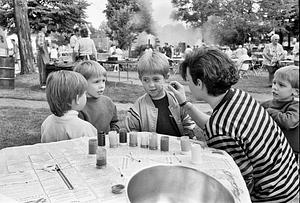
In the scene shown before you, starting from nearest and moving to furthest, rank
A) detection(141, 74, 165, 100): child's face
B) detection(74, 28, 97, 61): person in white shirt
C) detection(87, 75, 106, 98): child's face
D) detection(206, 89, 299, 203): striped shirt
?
detection(206, 89, 299, 203): striped shirt
detection(141, 74, 165, 100): child's face
detection(87, 75, 106, 98): child's face
detection(74, 28, 97, 61): person in white shirt

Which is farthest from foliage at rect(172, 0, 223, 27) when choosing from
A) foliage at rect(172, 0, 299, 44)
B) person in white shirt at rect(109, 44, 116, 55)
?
person in white shirt at rect(109, 44, 116, 55)

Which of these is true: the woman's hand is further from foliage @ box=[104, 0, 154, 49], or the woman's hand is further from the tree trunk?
the tree trunk

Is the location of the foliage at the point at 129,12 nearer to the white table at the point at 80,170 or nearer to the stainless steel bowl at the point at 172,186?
the white table at the point at 80,170

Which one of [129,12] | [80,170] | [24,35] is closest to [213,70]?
[80,170]

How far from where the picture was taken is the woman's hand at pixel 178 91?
133 centimetres

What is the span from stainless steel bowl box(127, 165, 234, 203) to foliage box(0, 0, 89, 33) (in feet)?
7.01

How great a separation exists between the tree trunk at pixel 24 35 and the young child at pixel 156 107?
6.84ft

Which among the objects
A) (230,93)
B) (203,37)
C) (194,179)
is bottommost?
(194,179)

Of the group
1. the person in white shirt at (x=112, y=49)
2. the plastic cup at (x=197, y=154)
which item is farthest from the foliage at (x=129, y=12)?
the person in white shirt at (x=112, y=49)

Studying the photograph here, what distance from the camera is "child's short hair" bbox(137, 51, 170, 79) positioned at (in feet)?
4.92

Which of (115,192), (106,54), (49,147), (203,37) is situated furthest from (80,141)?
(106,54)

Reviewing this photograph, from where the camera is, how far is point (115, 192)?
0.71m

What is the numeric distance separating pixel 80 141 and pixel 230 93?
56 cm

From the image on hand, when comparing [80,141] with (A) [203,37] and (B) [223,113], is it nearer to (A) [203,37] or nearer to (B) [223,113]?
(B) [223,113]
